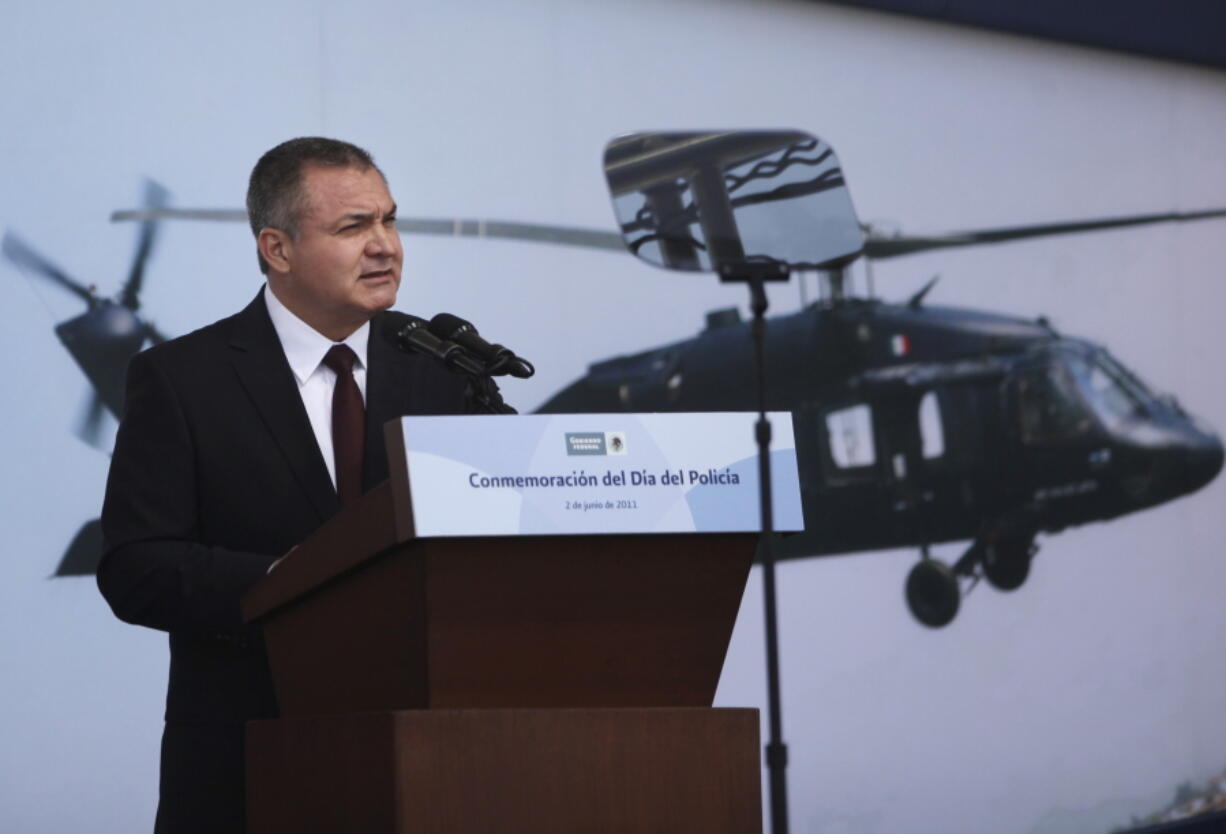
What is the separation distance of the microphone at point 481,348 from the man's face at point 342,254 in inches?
10.3

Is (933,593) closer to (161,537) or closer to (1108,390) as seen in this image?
(1108,390)

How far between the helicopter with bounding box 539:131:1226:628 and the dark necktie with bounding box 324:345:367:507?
2007 millimetres

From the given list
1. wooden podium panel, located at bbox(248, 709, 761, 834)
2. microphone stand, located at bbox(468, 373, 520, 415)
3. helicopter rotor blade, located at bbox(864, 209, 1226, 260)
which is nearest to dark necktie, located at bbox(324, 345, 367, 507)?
microphone stand, located at bbox(468, 373, 520, 415)

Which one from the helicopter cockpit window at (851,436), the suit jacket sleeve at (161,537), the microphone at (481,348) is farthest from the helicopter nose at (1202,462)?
the suit jacket sleeve at (161,537)

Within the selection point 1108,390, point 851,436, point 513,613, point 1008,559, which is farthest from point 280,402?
point 1108,390

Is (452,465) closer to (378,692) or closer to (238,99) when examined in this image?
(378,692)

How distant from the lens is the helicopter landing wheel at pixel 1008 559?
200 inches

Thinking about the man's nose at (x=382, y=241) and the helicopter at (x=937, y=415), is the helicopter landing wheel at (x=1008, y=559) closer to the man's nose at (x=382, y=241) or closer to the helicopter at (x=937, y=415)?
the helicopter at (x=937, y=415)

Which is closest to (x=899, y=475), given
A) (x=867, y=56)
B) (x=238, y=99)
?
(x=867, y=56)

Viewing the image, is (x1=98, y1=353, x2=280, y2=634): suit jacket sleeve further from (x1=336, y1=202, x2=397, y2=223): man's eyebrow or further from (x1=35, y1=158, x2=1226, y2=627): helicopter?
(x1=35, y1=158, x2=1226, y2=627): helicopter

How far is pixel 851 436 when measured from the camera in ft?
15.8

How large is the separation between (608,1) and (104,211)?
5.35ft

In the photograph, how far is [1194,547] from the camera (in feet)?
18.3

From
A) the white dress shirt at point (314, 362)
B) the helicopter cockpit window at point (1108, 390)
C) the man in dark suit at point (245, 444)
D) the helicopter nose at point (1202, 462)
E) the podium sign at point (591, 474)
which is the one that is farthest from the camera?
the helicopter nose at point (1202, 462)
